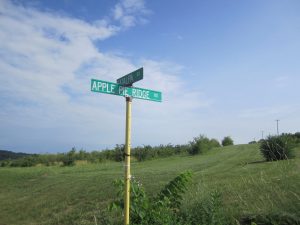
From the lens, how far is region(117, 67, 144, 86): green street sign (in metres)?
6.90

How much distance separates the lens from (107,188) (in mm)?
14547

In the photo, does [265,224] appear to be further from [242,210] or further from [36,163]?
[36,163]

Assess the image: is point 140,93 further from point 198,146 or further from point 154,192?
point 198,146

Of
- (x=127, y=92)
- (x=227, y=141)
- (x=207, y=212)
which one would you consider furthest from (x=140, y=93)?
(x=227, y=141)

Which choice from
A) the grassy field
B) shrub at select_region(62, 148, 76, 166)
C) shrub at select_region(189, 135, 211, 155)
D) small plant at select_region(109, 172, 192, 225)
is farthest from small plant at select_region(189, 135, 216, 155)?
small plant at select_region(109, 172, 192, 225)

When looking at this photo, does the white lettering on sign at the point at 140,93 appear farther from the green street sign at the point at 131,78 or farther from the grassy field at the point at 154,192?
the grassy field at the point at 154,192

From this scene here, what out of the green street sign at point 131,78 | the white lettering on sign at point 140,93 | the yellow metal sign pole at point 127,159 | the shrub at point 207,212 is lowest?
the shrub at point 207,212

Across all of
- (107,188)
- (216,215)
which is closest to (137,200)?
(216,215)

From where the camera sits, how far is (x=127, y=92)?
707 centimetres

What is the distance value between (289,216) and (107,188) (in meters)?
9.09

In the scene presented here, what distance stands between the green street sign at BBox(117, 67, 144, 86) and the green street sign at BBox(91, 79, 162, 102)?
119 mm

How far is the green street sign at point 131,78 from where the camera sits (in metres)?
6.90

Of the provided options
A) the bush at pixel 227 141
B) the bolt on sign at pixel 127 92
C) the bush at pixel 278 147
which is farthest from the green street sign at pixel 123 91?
the bush at pixel 227 141

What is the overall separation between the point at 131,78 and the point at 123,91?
0.82 feet
